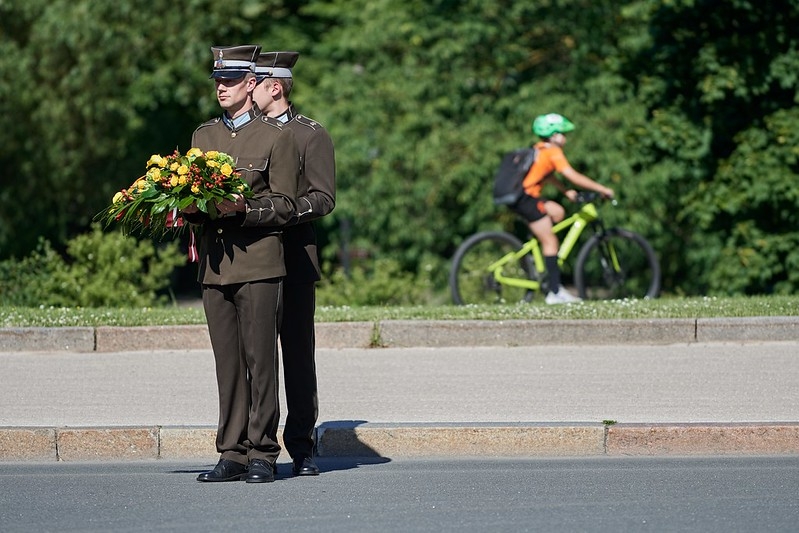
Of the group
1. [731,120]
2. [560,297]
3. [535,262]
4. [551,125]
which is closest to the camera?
[560,297]

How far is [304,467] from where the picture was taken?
25.5ft

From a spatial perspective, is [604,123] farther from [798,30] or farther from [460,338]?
[460,338]

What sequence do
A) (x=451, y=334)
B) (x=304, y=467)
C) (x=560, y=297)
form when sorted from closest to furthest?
(x=304, y=467)
(x=451, y=334)
(x=560, y=297)

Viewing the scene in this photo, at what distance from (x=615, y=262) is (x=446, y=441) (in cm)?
636

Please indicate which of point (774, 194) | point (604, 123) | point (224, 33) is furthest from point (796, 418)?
point (224, 33)

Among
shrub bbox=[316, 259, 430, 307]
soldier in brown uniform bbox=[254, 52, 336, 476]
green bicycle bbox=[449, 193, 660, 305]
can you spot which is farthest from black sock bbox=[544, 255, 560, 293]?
soldier in brown uniform bbox=[254, 52, 336, 476]

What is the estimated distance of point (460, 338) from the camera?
1136 cm

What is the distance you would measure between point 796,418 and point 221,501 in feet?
10.8

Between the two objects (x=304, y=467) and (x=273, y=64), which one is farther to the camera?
(x=304, y=467)

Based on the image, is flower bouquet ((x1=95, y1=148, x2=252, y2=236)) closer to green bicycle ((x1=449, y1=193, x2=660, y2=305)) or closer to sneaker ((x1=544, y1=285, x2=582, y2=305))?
sneaker ((x1=544, y1=285, x2=582, y2=305))

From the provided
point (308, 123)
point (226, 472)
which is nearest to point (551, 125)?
point (308, 123)

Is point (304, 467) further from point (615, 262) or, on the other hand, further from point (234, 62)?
point (615, 262)

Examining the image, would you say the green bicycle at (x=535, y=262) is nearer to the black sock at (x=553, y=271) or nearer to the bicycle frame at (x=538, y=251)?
the bicycle frame at (x=538, y=251)

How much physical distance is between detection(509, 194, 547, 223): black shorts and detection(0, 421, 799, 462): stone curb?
5.56 metres
